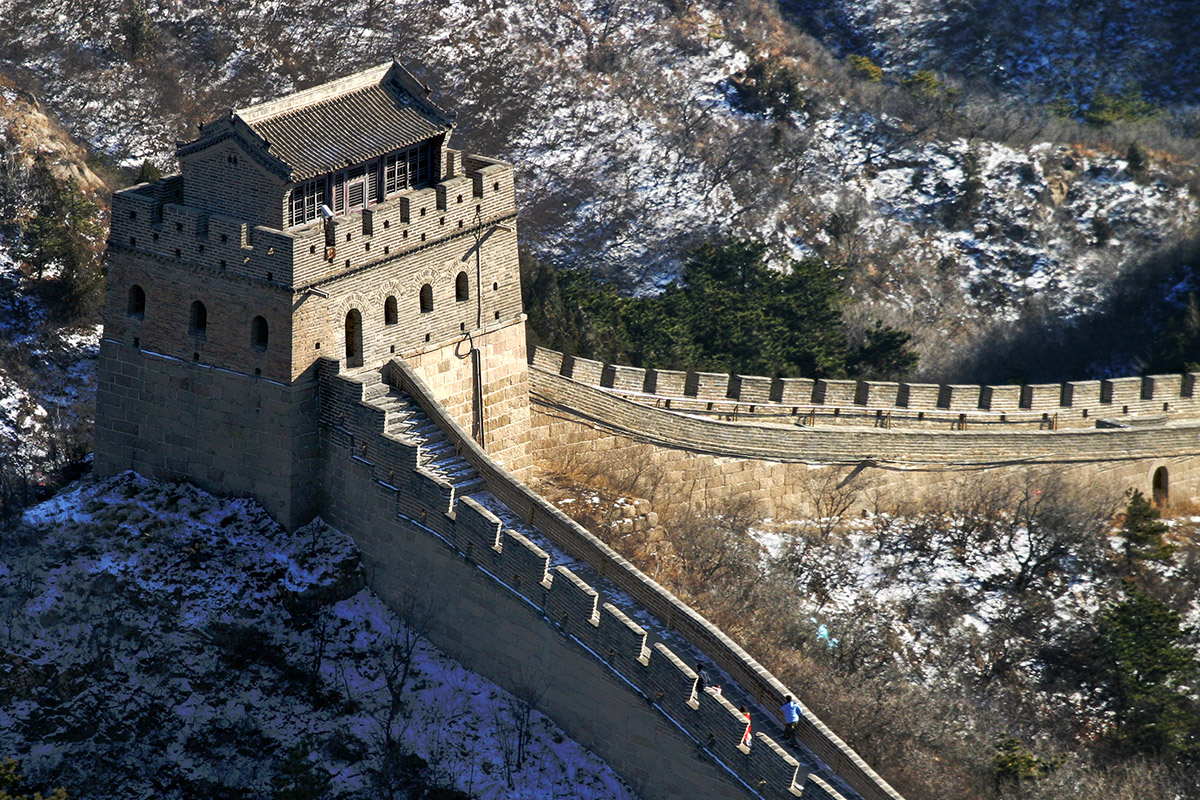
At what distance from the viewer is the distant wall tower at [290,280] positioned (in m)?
44.0

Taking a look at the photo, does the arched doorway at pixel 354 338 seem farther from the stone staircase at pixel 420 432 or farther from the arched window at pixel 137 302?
the arched window at pixel 137 302

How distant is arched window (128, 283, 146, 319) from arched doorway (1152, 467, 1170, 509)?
1199 inches

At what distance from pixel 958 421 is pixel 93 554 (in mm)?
24517

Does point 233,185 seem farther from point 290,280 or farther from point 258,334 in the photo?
point 258,334

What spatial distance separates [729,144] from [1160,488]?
79.4 ft

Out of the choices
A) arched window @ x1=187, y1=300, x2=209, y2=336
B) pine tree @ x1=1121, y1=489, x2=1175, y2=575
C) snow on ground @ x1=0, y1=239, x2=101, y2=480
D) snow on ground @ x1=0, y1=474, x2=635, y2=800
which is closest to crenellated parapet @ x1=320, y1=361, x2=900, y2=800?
snow on ground @ x1=0, y1=474, x2=635, y2=800

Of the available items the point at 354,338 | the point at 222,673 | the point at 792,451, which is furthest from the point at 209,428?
the point at 792,451

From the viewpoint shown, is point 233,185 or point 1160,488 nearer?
point 233,185

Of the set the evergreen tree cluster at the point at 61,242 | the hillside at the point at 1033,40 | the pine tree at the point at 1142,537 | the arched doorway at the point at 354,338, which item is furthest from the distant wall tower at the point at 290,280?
the hillside at the point at 1033,40

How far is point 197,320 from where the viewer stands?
45.3 meters

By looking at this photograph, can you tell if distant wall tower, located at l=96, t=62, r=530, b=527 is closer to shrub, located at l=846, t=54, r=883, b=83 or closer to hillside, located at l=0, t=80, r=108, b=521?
hillside, located at l=0, t=80, r=108, b=521

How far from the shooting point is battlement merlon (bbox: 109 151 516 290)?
4359 centimetres

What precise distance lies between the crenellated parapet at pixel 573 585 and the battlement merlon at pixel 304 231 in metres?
2.52

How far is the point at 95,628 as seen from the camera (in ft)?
142
